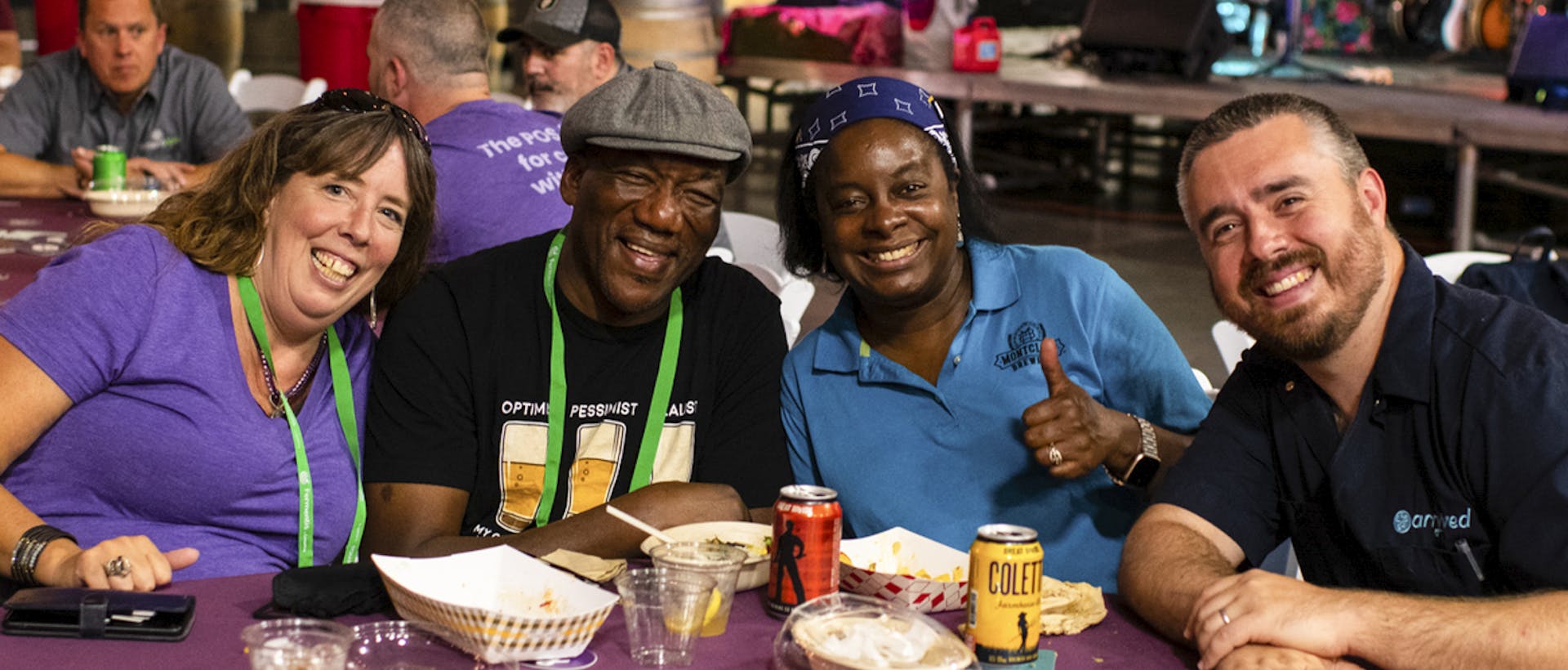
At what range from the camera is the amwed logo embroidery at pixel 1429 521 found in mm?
2074

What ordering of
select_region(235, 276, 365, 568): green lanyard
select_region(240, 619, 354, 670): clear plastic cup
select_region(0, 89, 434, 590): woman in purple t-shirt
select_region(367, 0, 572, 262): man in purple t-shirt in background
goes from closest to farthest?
1. select_region(240, 619, 354, 670): clear plastic cup
2. select_region(0, 89, 434, 590): woman in purple t-shirt
3. select_region(235, 276, 365, 568): green lanyard
4. select_region(367, 0, 572, 262): man in purple t-shirt in background

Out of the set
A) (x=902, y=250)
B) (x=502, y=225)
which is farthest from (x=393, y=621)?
(x=502, y=225)

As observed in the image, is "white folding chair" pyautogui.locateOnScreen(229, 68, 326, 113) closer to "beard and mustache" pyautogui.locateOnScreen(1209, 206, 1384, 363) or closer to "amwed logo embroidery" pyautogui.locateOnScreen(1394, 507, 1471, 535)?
"beard and mustache" pyautogui.locateOnScreen(1209, 206, 1384, 363)

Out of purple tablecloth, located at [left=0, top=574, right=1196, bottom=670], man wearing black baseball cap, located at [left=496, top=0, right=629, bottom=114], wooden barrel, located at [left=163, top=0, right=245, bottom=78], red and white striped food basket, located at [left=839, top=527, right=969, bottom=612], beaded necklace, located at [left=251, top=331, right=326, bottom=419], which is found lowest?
wooden barrel, located at [left=163, top=0, right=245, bottom=78]

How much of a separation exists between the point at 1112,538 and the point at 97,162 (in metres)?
3.45

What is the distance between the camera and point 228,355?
2365mm

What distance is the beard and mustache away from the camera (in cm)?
212

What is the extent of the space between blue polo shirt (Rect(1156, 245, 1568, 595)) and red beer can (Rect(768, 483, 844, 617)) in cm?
60

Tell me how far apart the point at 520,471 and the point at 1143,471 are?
1032mm

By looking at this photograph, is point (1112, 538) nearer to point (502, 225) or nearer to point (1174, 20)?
point (502, 225)

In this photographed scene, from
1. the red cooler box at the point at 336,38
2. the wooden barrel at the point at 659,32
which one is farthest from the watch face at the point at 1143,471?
the red cooler box at the point at 336,38

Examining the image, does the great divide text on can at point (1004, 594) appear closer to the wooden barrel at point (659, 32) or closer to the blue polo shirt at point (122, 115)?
the blue polo shirt at point (122, 115)

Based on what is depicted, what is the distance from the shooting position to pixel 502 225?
3.85m

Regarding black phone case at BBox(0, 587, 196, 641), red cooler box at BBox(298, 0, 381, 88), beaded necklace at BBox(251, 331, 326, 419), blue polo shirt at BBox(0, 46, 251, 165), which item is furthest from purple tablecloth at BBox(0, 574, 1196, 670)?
red cooler box at BBox(298, 0, 381, 88)
